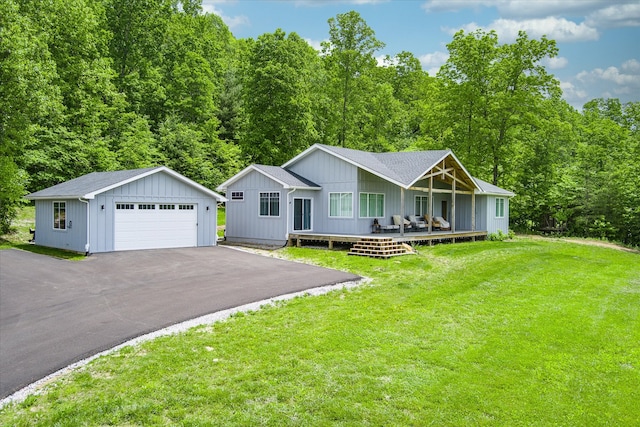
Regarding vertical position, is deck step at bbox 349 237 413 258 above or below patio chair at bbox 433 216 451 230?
below

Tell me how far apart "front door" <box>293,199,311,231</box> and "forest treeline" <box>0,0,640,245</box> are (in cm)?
1272

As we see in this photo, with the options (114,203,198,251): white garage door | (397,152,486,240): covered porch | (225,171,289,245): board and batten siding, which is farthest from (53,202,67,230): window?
(397,152,486,240): covered porch

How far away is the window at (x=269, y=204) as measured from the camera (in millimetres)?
20922

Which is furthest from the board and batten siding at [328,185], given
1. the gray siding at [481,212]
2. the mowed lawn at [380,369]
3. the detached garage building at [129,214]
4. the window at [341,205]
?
the mowed lawn at [380,369]

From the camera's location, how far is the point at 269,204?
21266 millimetres

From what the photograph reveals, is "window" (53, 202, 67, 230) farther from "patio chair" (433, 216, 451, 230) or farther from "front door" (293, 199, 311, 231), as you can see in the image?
"patio chair" (433, 216, 451, 230)

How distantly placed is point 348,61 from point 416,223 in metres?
16.5

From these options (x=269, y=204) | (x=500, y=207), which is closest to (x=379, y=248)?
(x=269, y=204)

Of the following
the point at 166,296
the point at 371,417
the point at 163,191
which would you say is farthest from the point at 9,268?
the point at 371,417

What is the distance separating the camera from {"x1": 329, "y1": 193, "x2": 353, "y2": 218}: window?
67.4 feet

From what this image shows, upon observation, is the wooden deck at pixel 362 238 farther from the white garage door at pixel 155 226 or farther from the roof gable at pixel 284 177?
the white garage door at pixel 155 226

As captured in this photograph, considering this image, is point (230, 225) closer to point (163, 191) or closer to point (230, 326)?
point (163, 191)

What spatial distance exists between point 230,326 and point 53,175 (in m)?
24.3

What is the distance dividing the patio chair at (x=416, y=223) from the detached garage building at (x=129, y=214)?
362 inches
